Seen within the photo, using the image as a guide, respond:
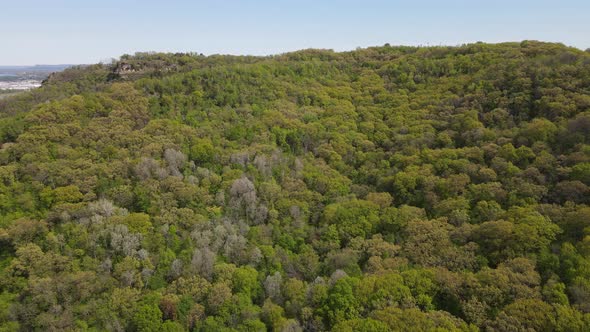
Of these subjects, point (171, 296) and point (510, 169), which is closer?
point (171, 296)

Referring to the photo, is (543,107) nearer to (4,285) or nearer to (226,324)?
(226,324)

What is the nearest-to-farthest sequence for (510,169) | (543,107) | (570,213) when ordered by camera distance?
(570,213)
(510,169)
(543,107)

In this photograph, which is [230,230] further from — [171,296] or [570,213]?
[570,213]

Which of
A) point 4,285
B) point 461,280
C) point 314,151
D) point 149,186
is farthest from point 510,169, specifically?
point 4,285

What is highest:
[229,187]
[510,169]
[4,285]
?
[510,169]

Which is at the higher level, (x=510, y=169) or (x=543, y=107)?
(x=543, y=107)

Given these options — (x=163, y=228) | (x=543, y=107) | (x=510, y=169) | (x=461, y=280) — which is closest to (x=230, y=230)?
(x=163, y=228)

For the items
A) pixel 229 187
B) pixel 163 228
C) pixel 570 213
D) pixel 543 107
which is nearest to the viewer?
pixel 570 213
